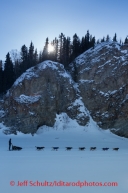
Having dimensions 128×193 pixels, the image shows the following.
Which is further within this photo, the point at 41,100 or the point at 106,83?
the point at 106,83

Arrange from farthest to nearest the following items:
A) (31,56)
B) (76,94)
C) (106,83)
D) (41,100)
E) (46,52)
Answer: (31,56) → (46,52) → (76,94) → (106,83) → (41,100)

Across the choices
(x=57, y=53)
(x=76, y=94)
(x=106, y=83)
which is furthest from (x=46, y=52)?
(x=106, y=83)

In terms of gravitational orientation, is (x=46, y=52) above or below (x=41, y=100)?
above

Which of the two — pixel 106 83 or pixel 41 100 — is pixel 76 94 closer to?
pixel 106 83

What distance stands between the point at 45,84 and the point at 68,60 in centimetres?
1843

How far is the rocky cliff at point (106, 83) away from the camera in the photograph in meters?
35.0

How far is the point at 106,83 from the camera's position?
3862 centimetres

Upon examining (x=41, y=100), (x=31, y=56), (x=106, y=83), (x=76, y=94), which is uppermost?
(x=31, y=56)

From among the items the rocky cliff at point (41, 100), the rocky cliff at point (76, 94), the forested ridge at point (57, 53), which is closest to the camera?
the rocky cliff at point (41, 100)

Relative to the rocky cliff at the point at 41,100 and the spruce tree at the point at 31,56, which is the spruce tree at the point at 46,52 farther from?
the rocky cliff at the point at 41,100

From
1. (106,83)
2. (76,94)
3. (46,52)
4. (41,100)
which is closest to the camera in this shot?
(41,100)

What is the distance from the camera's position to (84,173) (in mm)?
10672

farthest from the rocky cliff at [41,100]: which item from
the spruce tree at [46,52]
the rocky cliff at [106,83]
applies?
the spruce tree at [46,52]

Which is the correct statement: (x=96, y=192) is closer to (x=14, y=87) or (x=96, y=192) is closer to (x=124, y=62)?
(x=14, y=87)
